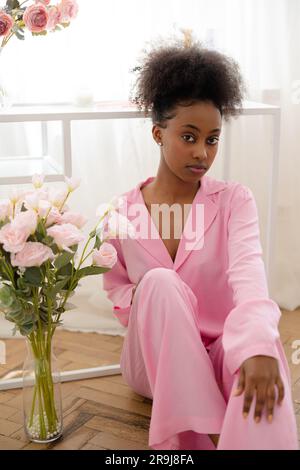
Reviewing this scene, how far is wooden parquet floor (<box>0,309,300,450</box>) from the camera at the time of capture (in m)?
1.51

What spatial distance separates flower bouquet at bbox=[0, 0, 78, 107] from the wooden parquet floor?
787 millimetres

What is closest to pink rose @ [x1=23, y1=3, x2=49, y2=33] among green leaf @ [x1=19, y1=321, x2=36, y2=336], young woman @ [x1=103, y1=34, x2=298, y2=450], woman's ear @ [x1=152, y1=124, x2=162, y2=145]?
young woman @ [x1=103, y1=34, x2=298, y2=450]

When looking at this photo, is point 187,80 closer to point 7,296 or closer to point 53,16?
point 53,16

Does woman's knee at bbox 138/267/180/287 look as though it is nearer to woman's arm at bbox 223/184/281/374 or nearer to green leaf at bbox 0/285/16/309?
woman's arm at bbox 223/184/281/374

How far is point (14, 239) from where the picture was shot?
4.04ft

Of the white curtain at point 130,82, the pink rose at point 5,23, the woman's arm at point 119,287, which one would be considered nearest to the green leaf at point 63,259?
the woman's arm at point 119,287

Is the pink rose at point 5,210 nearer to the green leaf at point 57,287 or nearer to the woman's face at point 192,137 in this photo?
the green leaf at point 57,287

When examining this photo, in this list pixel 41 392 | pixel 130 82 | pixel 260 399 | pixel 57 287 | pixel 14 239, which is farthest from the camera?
pixel 130 82

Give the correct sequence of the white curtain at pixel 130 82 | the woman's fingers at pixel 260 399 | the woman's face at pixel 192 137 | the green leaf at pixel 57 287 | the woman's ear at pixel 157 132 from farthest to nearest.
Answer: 1. the white curtain at pixel 130 82
2. the woman's ear at pixel 157 132
3. the woman's face at pixel 192 137
4. the green leaf at pixel 57 287
5. the woman's fingers at pixel 260 399

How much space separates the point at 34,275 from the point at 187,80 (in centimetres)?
58

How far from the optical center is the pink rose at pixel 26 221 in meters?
1.24

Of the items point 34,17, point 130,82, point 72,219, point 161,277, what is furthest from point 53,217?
point 130,82

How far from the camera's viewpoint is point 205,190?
5.30 feet
